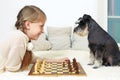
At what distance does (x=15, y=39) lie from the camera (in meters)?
1.30

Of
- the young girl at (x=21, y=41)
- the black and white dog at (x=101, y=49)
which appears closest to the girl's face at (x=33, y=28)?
the young girl at (x=21, y=41)

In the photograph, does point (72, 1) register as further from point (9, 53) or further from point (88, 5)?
point (9, 53)

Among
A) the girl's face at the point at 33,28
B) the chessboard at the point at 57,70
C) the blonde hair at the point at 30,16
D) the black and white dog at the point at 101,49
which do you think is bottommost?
the chessboard at the point at 57,70

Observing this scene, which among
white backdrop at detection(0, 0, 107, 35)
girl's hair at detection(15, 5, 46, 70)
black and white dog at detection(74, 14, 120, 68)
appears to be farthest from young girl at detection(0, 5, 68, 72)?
white backdrop at detection(0, 0, 107, 35)

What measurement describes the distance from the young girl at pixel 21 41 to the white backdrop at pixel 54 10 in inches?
74.3

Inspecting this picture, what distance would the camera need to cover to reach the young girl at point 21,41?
1298 millimetres

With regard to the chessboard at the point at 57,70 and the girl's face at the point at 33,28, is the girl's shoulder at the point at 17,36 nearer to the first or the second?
the girl's face at the point at 33,28

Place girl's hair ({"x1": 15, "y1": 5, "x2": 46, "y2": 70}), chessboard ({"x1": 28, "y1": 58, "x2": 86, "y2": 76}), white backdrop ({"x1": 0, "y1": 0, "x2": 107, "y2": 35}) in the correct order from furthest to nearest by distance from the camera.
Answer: white backdrop ({"x1": 0, "y1": 0, "x2": 107, "y2": 35}) < girl's hair ({"x1": 15, "y1": 5, "x2": 46, "y2": 70}) < chessboard ({"x1": 28, "y1": 58, "x2": 86, "y2": 76})

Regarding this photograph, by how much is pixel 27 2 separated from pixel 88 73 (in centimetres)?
216

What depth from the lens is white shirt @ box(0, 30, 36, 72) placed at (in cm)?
129

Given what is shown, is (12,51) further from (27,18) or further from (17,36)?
(27,18)

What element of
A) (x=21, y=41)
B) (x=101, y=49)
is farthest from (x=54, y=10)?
(x=21, y=41)

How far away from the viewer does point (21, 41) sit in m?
1.32

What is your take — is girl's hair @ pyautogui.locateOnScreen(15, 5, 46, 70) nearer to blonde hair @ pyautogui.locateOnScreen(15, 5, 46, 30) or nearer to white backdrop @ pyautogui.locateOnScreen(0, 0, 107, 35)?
blonde hair @ pyautogui.locateOnScreen(15, 5, 46, 30)
